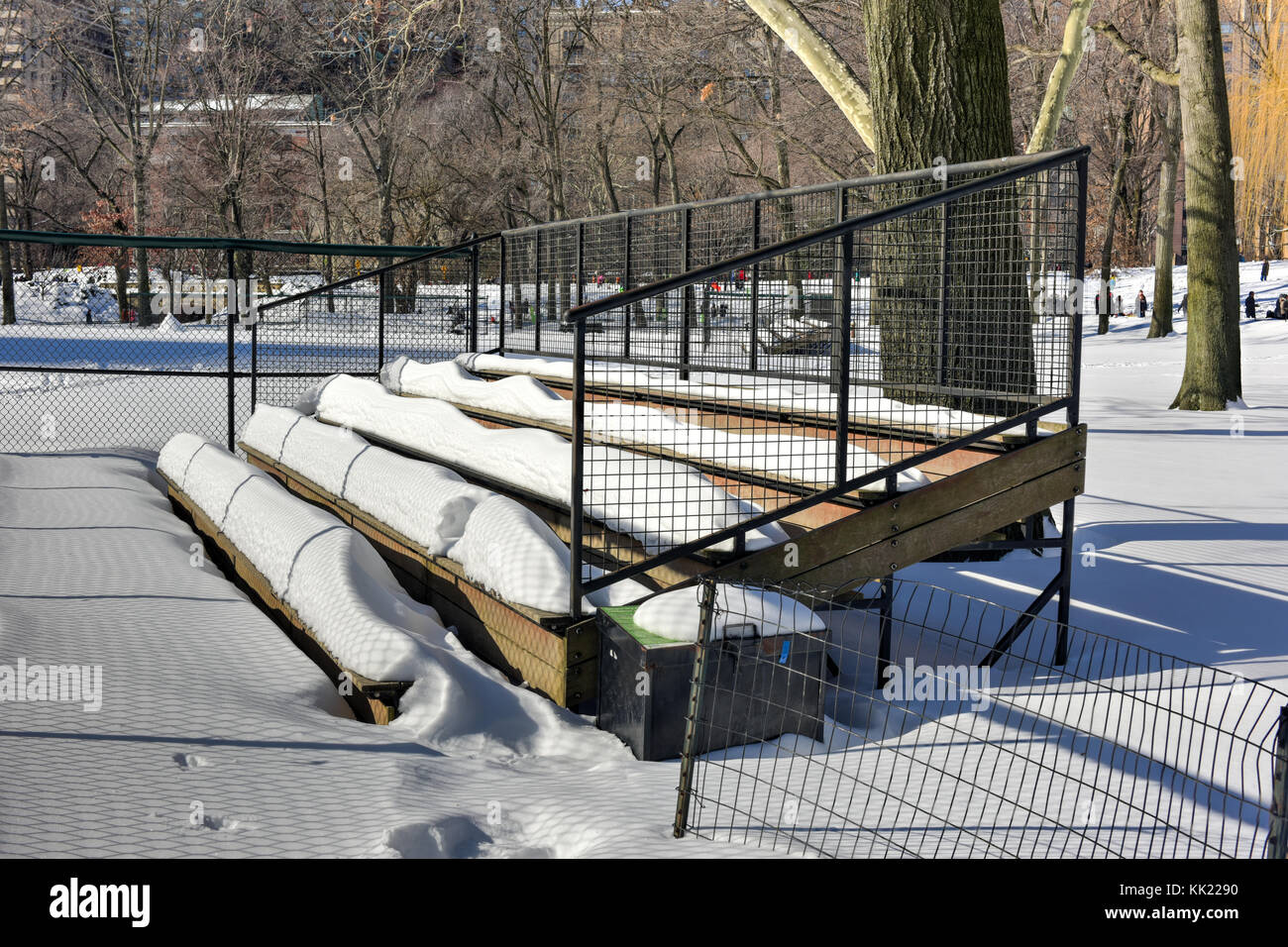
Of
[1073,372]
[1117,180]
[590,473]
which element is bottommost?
[590,473]

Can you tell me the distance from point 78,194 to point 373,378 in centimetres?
4097

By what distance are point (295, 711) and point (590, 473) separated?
2091 mm

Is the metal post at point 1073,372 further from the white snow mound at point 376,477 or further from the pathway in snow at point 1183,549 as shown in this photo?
the white snow mound at point 376,477

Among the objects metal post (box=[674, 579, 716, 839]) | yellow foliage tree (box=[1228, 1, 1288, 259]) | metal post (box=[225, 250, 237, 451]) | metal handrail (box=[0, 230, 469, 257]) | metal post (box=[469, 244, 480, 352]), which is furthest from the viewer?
yellow foliage tree (box=[1228, 1, 1288, 259])

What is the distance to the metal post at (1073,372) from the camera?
17.2ft

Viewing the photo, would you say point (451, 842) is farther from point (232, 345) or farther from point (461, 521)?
point (232, 345)

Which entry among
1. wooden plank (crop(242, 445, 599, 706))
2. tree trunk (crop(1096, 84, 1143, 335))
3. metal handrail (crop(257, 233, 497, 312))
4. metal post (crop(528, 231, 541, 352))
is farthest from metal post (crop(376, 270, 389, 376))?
tree trunk (crop(1096, 84, 1143, 335))

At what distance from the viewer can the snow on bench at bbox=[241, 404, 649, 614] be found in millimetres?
4684

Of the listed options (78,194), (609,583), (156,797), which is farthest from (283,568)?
(78,194)

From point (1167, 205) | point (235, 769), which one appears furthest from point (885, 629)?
point (1167, 205)

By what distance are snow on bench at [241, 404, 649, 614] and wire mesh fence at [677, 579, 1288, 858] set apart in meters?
0.74

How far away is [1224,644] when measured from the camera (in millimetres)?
5371

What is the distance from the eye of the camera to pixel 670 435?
20.1 ft

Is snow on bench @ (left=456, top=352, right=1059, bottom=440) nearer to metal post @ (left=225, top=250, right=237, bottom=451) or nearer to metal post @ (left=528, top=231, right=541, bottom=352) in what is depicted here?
metal post @ (left=528, top=231, right=541, bottom=352)
